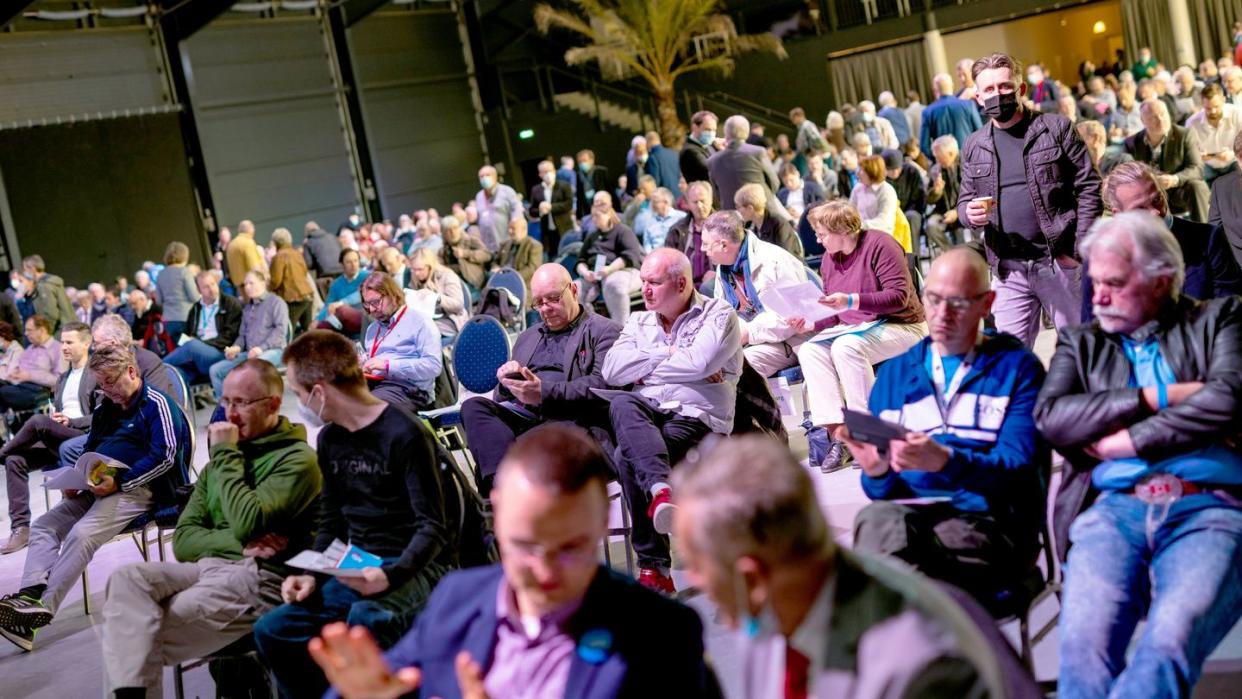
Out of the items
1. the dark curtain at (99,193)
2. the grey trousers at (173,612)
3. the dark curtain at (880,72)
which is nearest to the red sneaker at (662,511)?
the grey trousers at (173,612)

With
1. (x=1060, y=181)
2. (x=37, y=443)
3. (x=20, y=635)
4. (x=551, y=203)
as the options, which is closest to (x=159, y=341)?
(x=37, y=443)

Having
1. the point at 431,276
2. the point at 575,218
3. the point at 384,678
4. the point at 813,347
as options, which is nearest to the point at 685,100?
the point at 575,218

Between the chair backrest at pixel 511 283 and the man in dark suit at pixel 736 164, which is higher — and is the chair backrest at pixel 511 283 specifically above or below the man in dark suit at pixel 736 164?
below

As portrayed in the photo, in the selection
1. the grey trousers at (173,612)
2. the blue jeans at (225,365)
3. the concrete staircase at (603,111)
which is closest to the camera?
the grey trousers at (173,612)

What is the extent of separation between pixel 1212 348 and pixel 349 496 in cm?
210

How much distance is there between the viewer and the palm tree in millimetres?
21500

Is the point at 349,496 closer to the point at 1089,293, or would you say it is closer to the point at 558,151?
the point at 1089,293

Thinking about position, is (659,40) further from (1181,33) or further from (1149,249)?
(1149,249)

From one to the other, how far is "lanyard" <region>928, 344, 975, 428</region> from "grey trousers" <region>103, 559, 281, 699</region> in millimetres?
1844

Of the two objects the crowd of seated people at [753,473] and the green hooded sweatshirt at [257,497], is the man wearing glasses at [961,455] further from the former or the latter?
the green hooded sweatshirt at [257,497]

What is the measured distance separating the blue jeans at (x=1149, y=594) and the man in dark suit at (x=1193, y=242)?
1.71 m

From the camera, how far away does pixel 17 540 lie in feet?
20.0

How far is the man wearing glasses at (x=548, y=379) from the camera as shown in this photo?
4.50 m

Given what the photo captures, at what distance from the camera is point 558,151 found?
927 inches
